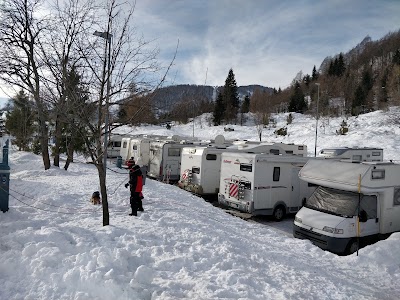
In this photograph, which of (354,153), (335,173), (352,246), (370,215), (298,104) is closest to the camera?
(352,246)

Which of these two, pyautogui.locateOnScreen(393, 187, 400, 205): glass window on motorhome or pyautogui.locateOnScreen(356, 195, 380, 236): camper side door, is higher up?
pyautogui.locateOnScreen(393, 187, 400, 205): glass window on motorhome

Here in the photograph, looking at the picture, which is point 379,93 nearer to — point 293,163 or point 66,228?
point 293,163

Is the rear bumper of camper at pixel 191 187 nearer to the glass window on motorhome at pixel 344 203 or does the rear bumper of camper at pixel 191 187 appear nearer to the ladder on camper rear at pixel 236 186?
the ladder on camper rear at pixel 236 186

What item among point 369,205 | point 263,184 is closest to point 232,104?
point 263,184

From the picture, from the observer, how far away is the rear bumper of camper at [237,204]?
12.3 metres

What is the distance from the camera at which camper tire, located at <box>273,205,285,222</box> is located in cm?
1290

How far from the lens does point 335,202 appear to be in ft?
31.1

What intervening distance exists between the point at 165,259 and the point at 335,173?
19.1 ft

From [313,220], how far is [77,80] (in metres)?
7.17

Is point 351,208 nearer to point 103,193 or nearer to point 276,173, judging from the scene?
point 276,173

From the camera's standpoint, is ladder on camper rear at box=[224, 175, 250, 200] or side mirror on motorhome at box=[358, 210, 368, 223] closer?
side mirror on motorhome at box=[358, 210, 368, 223]

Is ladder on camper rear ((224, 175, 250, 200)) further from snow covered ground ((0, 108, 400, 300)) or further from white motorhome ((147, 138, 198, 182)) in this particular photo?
white motorhome ((147, 138, 198, 182))

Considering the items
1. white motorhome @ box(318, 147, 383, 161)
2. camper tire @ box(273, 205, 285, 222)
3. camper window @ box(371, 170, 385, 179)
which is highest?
white motorhome @ box(318, 147, 383, 161)

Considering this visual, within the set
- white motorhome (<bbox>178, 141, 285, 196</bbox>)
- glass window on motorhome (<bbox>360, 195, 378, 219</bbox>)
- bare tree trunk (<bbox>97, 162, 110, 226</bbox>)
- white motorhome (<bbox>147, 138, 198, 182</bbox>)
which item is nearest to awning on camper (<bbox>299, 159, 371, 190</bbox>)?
glass window on motorhome (<bbox>360, 195, 378, 219</bbox>)
